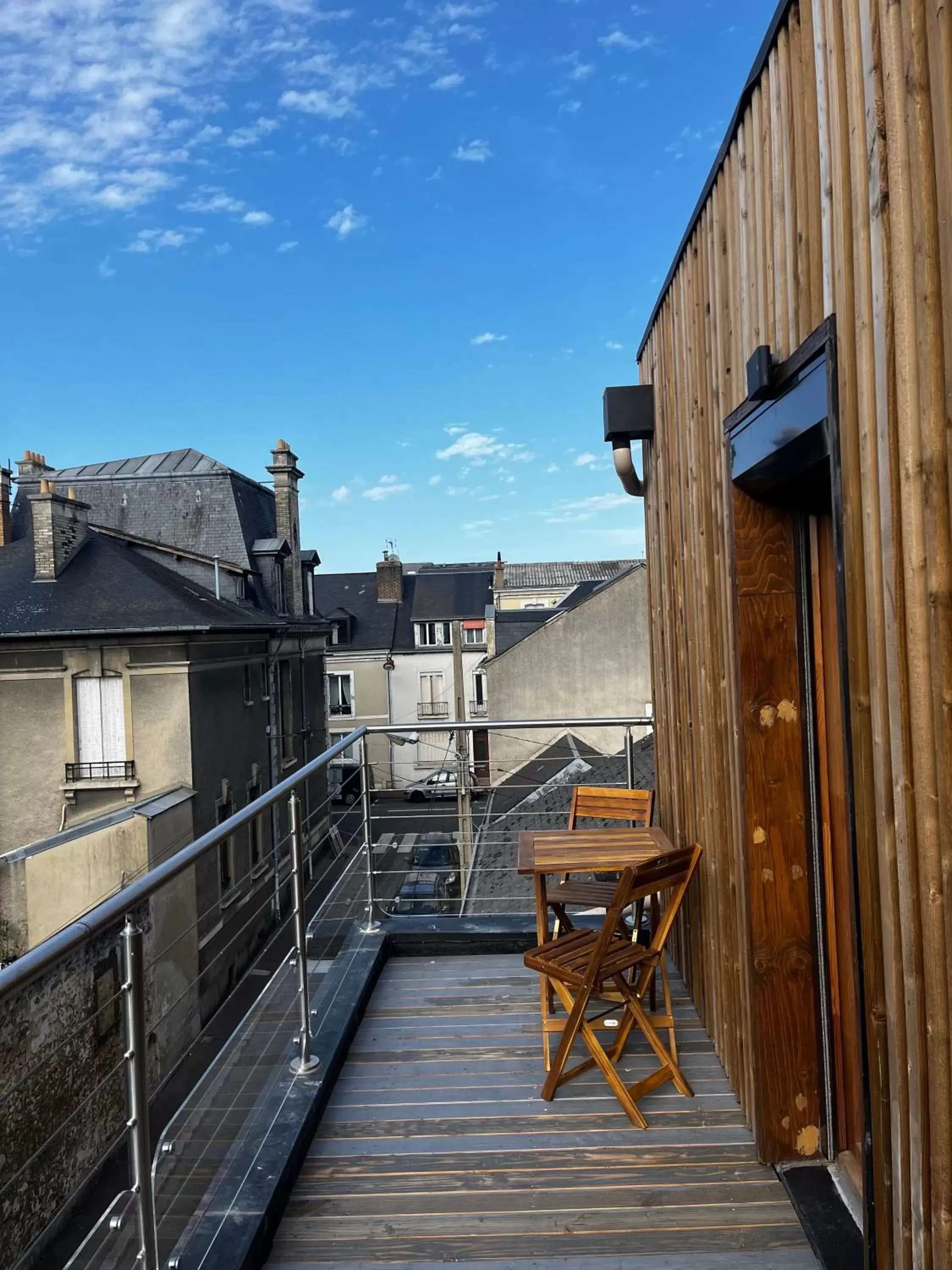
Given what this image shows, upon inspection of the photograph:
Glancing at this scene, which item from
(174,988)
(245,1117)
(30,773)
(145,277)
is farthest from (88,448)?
(245,1117)

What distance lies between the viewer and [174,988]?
1287cm

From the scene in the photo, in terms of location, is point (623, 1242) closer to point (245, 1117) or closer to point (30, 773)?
point (245, 1117)

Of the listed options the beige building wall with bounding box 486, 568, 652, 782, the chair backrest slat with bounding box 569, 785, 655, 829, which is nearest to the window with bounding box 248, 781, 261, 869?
the beige building wall with bounding box 486, 568, 652, 782

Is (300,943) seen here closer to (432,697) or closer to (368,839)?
(368,839)

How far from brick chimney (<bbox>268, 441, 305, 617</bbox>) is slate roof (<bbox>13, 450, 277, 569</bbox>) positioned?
0.57 m

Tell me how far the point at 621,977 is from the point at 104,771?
47.4 feet

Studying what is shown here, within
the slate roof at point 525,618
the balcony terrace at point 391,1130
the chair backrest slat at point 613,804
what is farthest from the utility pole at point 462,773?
the balcony terrace at point 391,1130

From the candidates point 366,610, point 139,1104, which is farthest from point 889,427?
point 366,610

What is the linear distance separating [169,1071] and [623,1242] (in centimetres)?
130

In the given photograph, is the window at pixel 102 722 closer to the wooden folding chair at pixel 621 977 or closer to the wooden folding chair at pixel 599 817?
the wooden folding chair at pixel 599 817

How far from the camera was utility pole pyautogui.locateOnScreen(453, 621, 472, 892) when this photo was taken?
321 inches

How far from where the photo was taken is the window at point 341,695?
32.1 metres

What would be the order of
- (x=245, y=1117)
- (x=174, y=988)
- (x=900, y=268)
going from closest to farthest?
(x=900, y=268)
(x=245, y=1117)
(x=174, y=988)

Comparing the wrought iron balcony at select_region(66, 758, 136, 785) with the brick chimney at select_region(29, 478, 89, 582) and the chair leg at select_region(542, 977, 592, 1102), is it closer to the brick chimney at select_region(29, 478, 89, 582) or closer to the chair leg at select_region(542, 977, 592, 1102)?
the brick chimney at select_region(29, 478, 89, 582)
